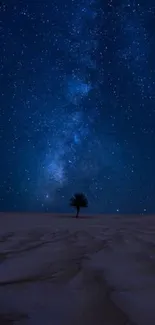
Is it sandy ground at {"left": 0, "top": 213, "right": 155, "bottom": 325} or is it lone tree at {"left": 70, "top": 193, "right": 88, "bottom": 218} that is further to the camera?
lone tree at {"left": 70, "top": 193, "right": 88, "bottom": 218}

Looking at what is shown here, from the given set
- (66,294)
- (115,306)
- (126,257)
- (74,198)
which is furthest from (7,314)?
(74,198)

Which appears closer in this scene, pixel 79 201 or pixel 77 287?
pixel 77 287

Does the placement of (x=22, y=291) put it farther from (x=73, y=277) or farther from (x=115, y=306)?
(x=115, y=306)

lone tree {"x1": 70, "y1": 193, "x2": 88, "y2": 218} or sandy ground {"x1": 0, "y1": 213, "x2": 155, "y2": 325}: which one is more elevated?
lone tree {"x1": 70, "y1": 193, "x2": 88, "y2": 218}

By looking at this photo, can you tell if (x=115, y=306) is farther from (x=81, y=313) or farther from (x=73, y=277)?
(x=73, y=277)

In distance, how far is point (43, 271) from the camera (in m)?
3.28

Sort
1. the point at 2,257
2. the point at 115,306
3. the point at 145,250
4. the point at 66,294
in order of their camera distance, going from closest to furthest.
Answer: the point at 115,306 < the point at 66,294 < the point at 2,257 < the point at 145,250

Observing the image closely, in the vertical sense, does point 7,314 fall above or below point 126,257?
below

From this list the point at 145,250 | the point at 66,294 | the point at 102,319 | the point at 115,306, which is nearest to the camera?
the point at 102,319

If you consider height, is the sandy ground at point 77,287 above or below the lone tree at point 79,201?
below

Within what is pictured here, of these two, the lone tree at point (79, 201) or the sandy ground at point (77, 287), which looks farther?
the lone tree at point (79, 201)

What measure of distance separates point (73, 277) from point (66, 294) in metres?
0.54

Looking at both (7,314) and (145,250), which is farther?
(145,250)

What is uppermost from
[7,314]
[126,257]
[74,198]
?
[74,198]
